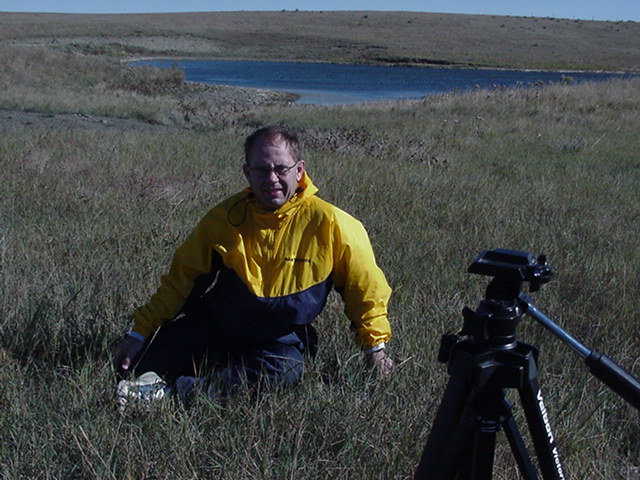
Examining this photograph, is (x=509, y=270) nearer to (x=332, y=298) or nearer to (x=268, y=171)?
(x=268, y=171)

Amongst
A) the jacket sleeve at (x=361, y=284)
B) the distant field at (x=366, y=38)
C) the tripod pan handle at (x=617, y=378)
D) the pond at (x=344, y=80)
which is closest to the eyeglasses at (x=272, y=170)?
the jacket sleeve at (x=361, y=284)

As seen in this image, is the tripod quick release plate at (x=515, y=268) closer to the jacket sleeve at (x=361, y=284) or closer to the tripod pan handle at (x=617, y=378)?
the tripod pan handle at (x=617, y=378)

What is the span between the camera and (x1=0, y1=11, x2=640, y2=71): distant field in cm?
7425

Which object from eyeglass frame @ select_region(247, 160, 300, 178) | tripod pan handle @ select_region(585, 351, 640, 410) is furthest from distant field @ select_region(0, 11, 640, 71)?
tripod pan handle @ select_region(585, 351, 640, 410)

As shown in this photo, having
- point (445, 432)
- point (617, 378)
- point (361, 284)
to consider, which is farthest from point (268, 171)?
point (617, 378)

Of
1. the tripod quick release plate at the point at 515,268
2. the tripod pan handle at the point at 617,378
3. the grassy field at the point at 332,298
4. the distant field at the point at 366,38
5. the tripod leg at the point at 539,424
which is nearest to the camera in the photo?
the tripod pan handle at the point at 617,378

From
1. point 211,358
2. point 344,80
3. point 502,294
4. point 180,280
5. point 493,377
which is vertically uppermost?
point 344,80

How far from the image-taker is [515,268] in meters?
1.46

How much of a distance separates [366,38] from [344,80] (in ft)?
144

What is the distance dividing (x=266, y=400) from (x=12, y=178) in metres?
4.68

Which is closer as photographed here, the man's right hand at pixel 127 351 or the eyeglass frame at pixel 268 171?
the eyeglass frame at pixel 268 171

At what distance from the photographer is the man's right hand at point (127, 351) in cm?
298

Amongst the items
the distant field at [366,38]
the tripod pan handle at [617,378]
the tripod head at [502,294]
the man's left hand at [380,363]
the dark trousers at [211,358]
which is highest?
the distant field at [366,38]

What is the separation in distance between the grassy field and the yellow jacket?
0.72 ft
